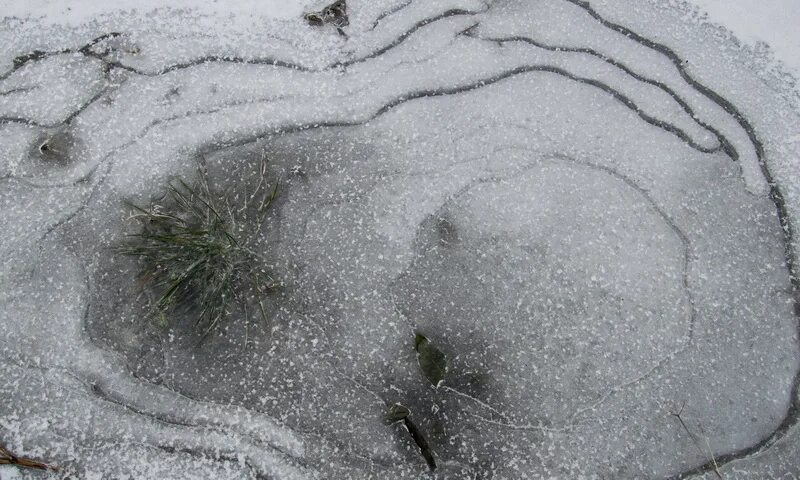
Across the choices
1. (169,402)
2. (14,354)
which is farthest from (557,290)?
(14,354)

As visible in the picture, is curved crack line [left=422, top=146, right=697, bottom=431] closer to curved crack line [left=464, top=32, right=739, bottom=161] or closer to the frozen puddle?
the frozen puddle

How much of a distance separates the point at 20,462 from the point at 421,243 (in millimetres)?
983

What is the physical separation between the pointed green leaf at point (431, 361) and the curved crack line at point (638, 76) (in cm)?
82

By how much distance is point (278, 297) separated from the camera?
143cm

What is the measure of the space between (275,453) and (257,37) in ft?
3.41

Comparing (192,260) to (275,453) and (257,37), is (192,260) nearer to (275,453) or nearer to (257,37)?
(275,453)

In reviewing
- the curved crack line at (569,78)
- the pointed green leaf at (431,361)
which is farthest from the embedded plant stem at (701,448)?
the curved crack line at (569,78)

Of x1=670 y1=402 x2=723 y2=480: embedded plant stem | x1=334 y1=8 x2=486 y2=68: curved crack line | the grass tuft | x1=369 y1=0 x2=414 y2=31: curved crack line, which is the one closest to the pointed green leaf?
the grass tuft

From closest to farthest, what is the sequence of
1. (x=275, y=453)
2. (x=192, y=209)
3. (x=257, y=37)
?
1. (x=275, y=453)
2. (x=192, y=209)
3. (x=257, y=37)

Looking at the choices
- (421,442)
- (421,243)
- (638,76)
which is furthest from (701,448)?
(638,76)

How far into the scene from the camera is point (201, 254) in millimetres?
1411

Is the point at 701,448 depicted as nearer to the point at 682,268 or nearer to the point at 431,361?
the point at 682,268

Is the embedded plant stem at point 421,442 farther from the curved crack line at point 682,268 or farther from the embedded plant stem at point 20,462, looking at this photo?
the embedded plant stem at point 20,462

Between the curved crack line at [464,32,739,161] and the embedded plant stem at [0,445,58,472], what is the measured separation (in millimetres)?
1423
